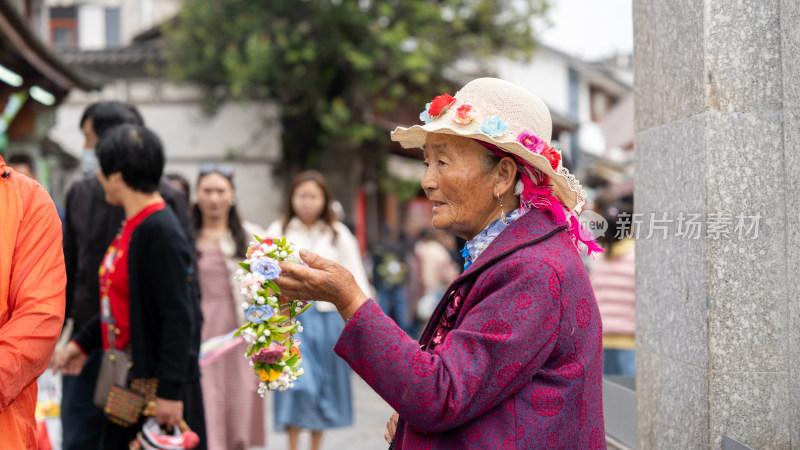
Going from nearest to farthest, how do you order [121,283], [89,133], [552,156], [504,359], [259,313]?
[504,359] < [259,313] < [552,156] < [121,283] < [89,133]

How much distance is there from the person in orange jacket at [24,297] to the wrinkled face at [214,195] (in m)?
3.61

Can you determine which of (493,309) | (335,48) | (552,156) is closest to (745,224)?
(552,156)

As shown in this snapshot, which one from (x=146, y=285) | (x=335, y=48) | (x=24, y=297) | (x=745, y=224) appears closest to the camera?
(x=24, y=297)

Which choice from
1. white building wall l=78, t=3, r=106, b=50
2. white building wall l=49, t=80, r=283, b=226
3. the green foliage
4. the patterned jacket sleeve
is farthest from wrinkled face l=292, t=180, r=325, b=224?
white building wall l=78, t=3, r=106, b=50

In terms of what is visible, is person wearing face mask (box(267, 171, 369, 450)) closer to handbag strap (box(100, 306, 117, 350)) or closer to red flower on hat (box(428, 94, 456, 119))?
handbag strap (box(100, 306, 117, 350))

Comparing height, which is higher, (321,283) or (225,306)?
(321,283)

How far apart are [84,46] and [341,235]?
1699 centimetres

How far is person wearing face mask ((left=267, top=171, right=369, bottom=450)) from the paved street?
1.10 feet

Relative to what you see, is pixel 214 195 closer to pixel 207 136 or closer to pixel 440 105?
pixel 440 105

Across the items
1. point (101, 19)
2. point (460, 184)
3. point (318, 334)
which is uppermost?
point (101, 19)

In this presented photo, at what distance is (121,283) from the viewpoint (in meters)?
3.76

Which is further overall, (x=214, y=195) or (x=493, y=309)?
(x=214, y=195)

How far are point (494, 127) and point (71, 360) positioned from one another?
289cm

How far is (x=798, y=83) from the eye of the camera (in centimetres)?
240
